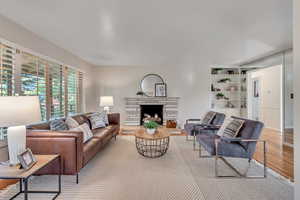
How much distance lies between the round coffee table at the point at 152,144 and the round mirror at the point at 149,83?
9.31 ft

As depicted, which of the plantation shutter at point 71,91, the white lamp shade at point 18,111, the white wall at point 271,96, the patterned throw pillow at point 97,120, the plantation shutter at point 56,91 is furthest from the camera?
the white wall at point 271,96

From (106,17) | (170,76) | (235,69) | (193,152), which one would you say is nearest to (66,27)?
(106,17)

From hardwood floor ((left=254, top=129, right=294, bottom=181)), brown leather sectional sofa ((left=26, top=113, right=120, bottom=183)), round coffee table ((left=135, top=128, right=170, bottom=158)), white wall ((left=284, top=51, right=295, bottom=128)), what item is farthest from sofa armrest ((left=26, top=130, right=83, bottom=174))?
white wall ((left=284, top=51, right=295, bottom=128))

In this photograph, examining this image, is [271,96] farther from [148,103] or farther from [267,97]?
[148,103]

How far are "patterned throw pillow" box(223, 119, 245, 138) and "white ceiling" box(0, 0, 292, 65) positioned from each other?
1714 mm

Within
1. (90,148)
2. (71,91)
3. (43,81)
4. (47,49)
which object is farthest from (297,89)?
(71,91)

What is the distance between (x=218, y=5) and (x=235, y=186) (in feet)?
8.20

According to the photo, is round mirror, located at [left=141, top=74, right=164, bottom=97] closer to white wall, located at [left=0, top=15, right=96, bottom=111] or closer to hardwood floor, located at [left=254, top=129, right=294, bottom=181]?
white wall, located at [left=0, top=15, right=96, bottom=111]

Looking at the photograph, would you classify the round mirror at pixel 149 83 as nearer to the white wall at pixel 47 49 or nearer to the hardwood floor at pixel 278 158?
the white wall at pixel 47 49

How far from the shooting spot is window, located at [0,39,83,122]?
9.41 ft

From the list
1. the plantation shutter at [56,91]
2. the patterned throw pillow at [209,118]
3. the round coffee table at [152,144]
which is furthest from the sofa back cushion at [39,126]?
the patterned throw pillow at [209,118]

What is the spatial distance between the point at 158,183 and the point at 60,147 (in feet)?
4.84

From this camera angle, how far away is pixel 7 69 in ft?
9.35

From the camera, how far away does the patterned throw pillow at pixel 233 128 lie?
121 inches
